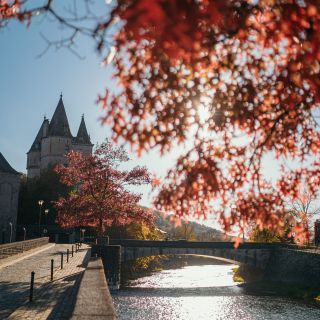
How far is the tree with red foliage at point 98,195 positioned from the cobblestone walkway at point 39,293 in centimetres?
943

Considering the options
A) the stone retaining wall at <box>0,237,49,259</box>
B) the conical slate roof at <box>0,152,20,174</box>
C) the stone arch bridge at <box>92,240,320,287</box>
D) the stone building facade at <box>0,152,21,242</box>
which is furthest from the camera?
the conical slate roof at <box>0,152,20,174</box>

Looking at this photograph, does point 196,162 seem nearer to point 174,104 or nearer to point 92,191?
point 174,104

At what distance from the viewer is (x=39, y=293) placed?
14547 mm

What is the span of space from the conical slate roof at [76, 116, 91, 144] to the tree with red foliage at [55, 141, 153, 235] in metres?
61.7

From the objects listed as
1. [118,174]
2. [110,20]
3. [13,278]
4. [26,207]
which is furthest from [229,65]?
[26,207]

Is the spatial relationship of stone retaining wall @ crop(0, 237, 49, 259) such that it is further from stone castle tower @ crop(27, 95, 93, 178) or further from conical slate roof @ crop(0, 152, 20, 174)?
stone castle tower @ crop(27, 95, 93, 178)

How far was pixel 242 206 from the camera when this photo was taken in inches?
240

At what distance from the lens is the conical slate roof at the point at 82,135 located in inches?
3725

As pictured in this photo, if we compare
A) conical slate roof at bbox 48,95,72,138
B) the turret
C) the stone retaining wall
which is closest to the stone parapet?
the stone retaining wall

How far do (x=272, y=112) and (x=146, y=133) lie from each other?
6.32ft

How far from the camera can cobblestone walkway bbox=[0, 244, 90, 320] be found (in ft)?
37.9

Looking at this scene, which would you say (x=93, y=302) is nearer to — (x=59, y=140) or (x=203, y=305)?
(x=203, y=305)

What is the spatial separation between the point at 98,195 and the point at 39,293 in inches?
781

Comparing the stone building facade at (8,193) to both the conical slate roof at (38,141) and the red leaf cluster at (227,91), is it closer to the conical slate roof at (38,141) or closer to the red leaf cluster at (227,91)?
the conical slate roof at (38,141)
